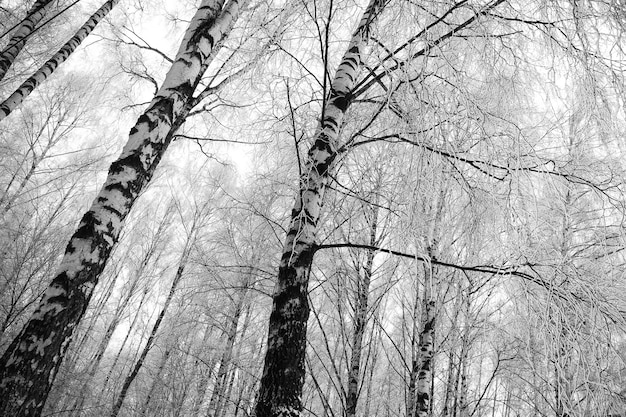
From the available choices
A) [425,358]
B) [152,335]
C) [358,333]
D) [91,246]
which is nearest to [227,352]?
[152,335]

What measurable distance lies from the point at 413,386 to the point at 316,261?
1871 mm

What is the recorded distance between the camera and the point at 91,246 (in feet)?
7.27

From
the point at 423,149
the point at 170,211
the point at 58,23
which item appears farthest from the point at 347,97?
the point at 170,211

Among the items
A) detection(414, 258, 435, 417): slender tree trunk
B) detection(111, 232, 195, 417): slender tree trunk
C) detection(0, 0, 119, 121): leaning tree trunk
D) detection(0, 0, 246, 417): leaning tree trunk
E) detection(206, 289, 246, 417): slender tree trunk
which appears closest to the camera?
detection(0, 0, 246, 417): leaning tree trunk

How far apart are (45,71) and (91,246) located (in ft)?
13.6

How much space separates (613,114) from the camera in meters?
1.98

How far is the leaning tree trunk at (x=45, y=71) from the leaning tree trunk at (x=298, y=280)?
4.27 m

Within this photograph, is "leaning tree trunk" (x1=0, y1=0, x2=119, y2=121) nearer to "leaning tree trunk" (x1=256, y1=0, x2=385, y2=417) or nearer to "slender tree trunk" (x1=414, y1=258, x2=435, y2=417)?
"leaning tree trunk" (x1=256, y1=0, x2=385, y2=417)

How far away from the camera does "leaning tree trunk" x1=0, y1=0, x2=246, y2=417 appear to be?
73.7 inches

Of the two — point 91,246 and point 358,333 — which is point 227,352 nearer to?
point 358,333

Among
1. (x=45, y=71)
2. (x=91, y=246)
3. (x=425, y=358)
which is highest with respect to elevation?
(x=45, y=71)

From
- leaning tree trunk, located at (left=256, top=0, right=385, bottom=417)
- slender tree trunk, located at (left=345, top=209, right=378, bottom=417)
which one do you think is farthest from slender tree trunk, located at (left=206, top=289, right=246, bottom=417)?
leaning tree trunk, located at (left=256, top=0, right=385, bottom=417)

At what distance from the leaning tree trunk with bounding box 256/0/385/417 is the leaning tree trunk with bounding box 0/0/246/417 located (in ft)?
3.74

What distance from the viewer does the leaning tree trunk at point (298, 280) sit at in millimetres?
1953
